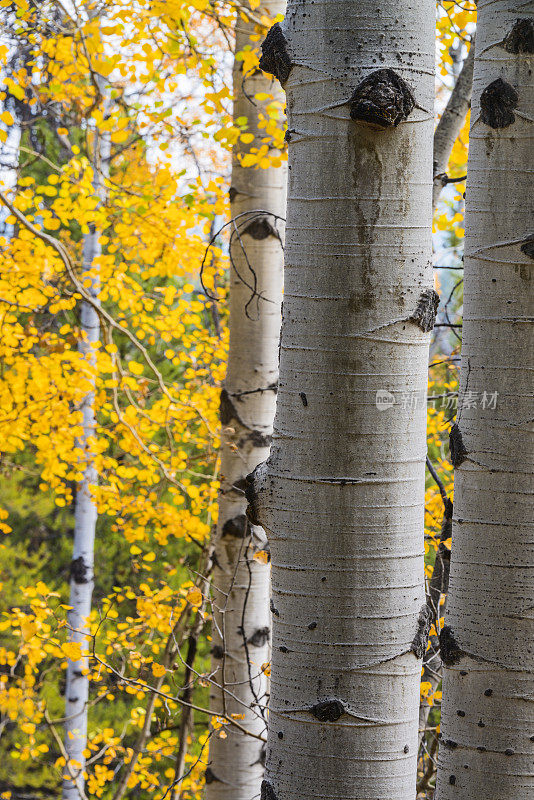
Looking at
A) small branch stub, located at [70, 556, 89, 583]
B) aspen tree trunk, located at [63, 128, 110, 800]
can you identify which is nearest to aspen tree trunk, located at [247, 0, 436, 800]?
aspen tree trunk, located at [63, 128, 110, 800]

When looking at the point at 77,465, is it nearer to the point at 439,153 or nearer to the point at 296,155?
the point at 439,153

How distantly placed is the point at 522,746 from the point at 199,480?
7.48m

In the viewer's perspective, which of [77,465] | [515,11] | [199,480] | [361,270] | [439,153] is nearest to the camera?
[361,270]

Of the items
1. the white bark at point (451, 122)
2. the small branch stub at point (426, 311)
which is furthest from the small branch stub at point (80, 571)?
the small branch stub at point (426, 311)

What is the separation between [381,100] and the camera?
969 millimetres

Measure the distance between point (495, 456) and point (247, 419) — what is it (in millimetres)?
1546

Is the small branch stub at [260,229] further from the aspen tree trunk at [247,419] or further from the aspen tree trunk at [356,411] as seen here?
the aspen tree trunk at [356,411]

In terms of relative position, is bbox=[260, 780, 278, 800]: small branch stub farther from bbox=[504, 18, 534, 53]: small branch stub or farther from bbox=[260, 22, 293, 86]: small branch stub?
bbox=[504, 18, 534, 53]: small branch stub

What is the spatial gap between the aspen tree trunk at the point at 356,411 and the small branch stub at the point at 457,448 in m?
0.35

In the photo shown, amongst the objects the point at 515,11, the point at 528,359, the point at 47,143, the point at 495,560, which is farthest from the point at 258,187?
the point at 47,143

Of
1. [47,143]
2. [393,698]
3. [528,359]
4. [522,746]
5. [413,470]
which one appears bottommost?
[522,746]

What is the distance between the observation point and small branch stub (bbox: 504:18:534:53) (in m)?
1.33

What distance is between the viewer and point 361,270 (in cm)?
100

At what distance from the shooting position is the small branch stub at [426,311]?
1019mm
